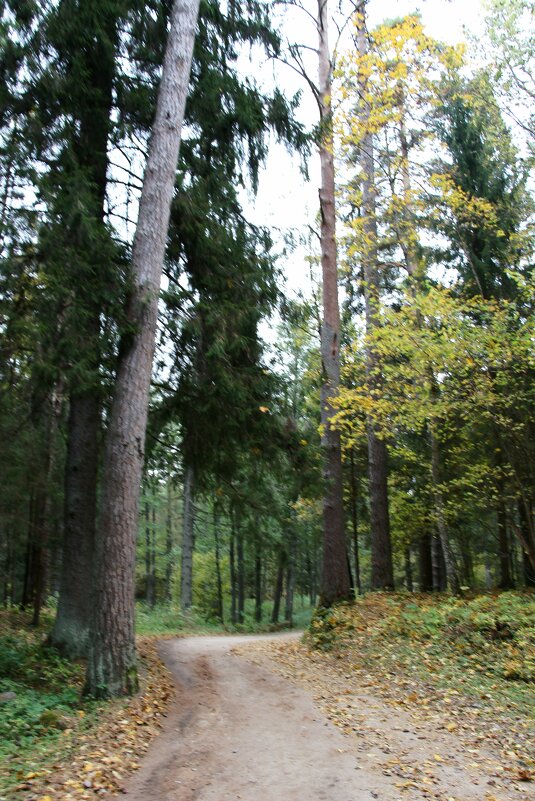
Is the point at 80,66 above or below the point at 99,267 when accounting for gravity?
above

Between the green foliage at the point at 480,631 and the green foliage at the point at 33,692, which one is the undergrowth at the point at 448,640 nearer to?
the green foliage at the point at 480,631

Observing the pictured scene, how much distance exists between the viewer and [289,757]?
194 inches

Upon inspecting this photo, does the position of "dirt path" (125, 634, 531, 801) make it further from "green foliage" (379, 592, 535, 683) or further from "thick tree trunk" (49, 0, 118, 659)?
"thick tree trunk" (49, 0, 118, 659)

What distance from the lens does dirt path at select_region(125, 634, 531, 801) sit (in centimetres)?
418

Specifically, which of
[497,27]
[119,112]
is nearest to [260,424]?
[119,112]

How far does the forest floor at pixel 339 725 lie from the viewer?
169 inches

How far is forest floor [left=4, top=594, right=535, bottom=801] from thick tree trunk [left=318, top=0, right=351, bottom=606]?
1.85 metres

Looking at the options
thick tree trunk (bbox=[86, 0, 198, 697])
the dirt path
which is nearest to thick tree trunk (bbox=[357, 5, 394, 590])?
thick tree trunk (bbox=[86, 0, 198, 697])

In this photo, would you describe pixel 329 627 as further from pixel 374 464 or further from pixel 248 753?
pixel 248 753

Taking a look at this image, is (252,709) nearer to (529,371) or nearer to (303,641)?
(303,641)

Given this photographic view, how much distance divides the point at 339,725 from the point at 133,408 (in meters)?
4.34

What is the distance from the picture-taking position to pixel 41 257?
7.39m

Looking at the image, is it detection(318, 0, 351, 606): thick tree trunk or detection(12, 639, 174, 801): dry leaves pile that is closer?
detection(12, 639, 174, 801): dry leaves pile

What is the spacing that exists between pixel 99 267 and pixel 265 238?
3.75m
